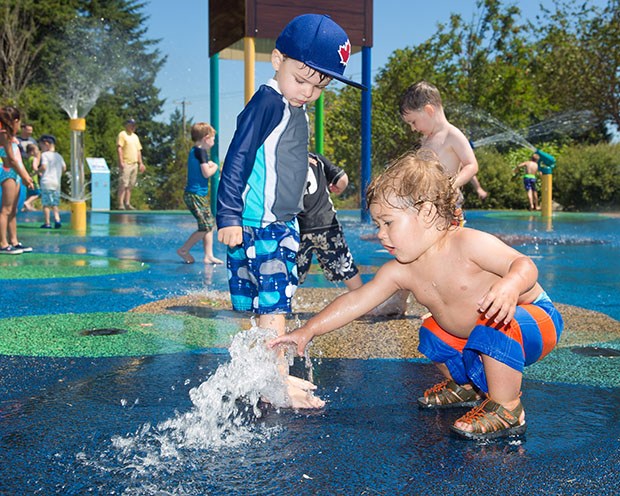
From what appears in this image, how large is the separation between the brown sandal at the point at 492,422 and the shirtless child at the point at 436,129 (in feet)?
8.30

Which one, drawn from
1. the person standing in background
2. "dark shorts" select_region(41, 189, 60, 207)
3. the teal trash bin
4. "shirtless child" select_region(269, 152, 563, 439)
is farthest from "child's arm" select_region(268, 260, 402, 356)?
the teal trash bin

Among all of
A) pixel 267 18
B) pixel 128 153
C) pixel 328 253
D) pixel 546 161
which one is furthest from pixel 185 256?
pixel 546 161

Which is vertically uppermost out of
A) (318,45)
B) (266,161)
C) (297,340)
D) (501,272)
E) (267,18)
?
(267,18)

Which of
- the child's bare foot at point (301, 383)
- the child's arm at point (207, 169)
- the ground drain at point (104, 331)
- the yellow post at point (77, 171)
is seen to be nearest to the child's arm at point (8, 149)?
the child's arm at point (207, 169)

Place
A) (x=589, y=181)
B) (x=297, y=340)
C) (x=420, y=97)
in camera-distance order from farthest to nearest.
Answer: (x=589, y=181), (x=420, y=97), (x=297, y=340)

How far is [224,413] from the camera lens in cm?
291

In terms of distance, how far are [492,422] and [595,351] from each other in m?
1.60

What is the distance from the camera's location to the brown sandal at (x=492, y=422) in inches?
104

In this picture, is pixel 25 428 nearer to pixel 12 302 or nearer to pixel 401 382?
pixel 401 382

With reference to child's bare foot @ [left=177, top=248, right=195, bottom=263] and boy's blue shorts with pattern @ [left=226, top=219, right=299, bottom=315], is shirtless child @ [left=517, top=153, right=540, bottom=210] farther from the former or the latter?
boy's blue shorts with pattern @ [left=226, top=219, right=299, bottom=315]

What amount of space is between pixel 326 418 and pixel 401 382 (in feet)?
1.97

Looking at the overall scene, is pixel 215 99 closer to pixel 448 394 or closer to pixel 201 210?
pixel 201 210

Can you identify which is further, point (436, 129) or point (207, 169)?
point (207, 169)

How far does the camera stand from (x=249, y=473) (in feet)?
7.60
